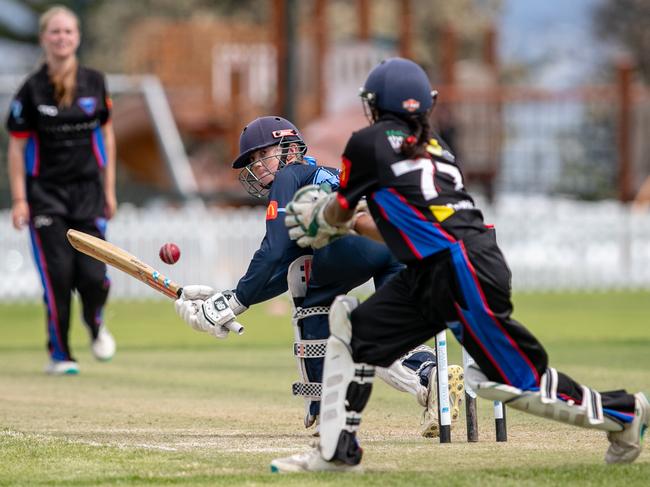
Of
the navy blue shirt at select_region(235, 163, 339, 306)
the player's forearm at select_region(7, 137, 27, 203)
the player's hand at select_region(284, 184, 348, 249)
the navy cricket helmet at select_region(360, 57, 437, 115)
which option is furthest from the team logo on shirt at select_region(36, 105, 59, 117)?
the navy cricket helmet at select_region(360, 57, 437, 115)

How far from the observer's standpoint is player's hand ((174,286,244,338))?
7.42 m

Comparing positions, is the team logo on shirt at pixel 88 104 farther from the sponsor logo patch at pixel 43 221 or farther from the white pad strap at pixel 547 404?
the white pad strap at pixel 547 404

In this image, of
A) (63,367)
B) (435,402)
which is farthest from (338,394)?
(63,367)

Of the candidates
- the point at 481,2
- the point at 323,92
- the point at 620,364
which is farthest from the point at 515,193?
the point at 481,2

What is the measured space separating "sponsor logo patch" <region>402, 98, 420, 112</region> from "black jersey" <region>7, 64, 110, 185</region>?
5849mm

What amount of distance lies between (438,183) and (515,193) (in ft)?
84.9

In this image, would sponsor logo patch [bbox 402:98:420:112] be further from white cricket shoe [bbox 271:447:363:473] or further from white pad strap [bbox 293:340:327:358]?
white pad strap [bbox 293:340:327:358]

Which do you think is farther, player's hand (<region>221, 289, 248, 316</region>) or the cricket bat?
the cricket bat

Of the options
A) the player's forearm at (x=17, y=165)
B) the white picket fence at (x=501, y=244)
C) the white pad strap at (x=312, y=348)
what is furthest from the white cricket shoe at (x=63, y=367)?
the white picket fence at (x=501, y=244)

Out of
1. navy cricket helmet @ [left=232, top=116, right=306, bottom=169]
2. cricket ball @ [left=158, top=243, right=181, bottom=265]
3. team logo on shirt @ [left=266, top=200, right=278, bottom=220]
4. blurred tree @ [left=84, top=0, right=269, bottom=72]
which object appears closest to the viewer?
Answer: team logo on shirt @ [left=266, top=200, right=278, bottom=220]

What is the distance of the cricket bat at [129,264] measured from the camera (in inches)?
311

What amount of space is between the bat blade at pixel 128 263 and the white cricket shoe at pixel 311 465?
1.59 metres

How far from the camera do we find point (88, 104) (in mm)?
11852

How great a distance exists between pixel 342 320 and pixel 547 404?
0.93 metres
